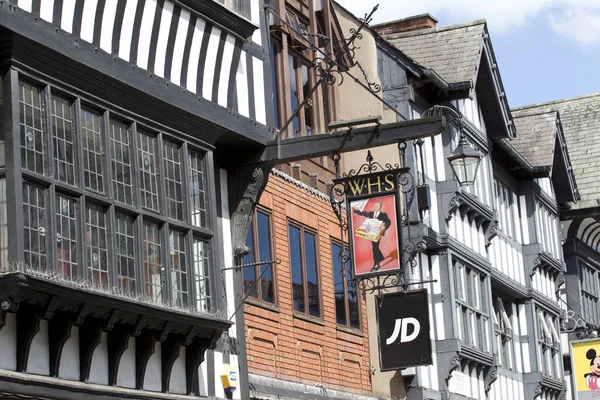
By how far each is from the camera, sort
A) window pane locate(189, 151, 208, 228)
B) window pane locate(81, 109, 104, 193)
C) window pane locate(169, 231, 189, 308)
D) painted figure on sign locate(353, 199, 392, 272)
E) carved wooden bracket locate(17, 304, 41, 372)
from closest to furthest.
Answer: carved wooden bracket locate(17, 304, 41, 372) → window pane locate(81, 109, 104, 193) → window pane locate(169, 231, 189, 308) → window pane locate(189, 151, 208, 228) → painted figure on sign locate(353, 199, 392, 272)

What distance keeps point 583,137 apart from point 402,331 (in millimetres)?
25267

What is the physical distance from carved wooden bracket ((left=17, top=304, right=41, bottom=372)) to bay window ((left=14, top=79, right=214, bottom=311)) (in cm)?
45

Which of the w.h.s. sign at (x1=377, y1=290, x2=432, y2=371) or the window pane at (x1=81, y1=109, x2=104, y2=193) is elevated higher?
the window pane at (x1=81, y1=109, x2=104, y2=193)

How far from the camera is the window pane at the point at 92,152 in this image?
14.9 meters

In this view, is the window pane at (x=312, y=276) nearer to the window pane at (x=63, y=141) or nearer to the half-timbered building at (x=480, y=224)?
the half-timbered building at (x=480, y=224)

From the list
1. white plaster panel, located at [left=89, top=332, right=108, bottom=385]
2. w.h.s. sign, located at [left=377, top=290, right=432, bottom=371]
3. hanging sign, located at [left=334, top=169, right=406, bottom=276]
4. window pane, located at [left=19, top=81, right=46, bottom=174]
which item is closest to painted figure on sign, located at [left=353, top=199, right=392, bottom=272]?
hanging sign, located at [left=334, top=169, right=406, bottom=276]

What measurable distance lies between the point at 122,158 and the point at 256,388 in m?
4.73

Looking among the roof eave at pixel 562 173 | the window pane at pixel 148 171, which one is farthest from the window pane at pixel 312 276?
the roof eave at pixel 562 173

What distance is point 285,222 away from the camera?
69.4 ft

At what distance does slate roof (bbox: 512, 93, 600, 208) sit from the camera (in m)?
43.8

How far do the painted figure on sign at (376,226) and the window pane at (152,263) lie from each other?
3.76 metres

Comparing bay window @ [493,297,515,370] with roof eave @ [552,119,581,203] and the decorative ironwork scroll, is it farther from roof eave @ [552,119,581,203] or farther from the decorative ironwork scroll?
the decorative ironwork scroll

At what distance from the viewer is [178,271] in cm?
1638

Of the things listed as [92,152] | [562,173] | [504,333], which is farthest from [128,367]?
[562,173]
